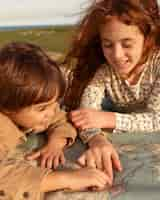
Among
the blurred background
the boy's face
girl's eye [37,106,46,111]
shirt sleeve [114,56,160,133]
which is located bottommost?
shirt sleeve [114,56,160,133]

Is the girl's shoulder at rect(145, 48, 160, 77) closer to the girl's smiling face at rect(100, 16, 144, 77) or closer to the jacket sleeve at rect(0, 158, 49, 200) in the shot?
the girl's smiling face at rect(100, 16, 144, 77)

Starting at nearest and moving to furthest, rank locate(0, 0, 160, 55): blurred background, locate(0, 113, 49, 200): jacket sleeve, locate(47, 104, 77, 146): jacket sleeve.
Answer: locate(0, 113, 49, 200): jacket sleeve
locate(47, 104, 77, 146): jacket sleeve
locate(0, 0, 160, 55): blurred background

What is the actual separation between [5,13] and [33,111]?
1.05 metres

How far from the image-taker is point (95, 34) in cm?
121

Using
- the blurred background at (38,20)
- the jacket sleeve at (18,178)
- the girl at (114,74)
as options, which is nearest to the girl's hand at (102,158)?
the girl at (114,74)

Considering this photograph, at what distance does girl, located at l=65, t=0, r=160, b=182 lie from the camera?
43.1 inches

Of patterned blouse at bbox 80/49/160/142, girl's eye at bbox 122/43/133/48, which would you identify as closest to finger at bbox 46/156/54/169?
patterned blouse at bbox 80/49/160/142

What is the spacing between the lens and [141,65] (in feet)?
3.99

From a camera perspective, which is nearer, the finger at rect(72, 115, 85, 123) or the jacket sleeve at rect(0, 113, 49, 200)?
the jacket sleeve at rect(0, 113, 49, 200)

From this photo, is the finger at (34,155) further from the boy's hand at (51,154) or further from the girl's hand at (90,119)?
the girl's hand at (90,119)

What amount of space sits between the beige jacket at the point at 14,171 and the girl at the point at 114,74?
122mm

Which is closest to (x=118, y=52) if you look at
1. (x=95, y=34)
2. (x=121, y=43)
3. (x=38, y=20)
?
(x=121, y=43)

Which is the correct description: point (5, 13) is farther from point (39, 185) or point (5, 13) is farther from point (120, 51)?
point (39, 185)

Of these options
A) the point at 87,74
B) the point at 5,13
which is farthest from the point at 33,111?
the point at 5,13
